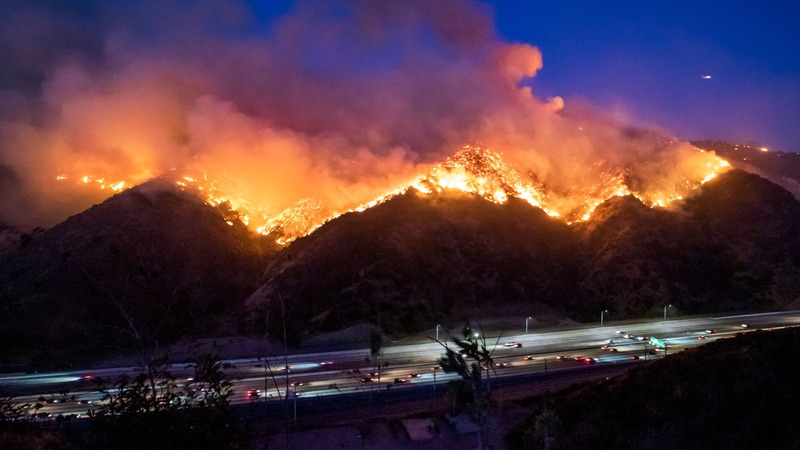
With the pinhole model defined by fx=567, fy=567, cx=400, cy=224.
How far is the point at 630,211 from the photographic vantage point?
305 feet

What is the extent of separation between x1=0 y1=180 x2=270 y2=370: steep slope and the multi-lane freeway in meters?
16.3

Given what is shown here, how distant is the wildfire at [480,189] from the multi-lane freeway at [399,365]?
39420mm

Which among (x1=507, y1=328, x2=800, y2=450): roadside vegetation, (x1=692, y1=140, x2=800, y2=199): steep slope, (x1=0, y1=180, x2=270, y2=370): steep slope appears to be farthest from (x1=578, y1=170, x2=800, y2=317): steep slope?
(x1=692, y1=140, x2=800, y2=199): steep slope

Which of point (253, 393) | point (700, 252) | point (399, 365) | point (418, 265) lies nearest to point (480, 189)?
point (418, 265)

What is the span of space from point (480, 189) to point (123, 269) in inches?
2270

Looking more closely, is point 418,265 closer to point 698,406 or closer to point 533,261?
point 533,261

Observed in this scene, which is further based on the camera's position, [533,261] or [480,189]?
[480,189]

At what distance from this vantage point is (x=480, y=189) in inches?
3912

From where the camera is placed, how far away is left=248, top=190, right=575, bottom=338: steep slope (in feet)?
229

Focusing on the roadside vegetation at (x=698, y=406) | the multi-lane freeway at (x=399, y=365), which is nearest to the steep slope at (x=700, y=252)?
the multi-lane freeway at (x=399, y=365)

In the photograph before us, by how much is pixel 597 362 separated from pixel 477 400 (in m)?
36.1

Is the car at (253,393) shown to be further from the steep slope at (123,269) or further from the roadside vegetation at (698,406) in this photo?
the steep slope at (123,269)

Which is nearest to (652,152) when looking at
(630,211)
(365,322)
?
(630,211)

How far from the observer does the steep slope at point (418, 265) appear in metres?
69.9
